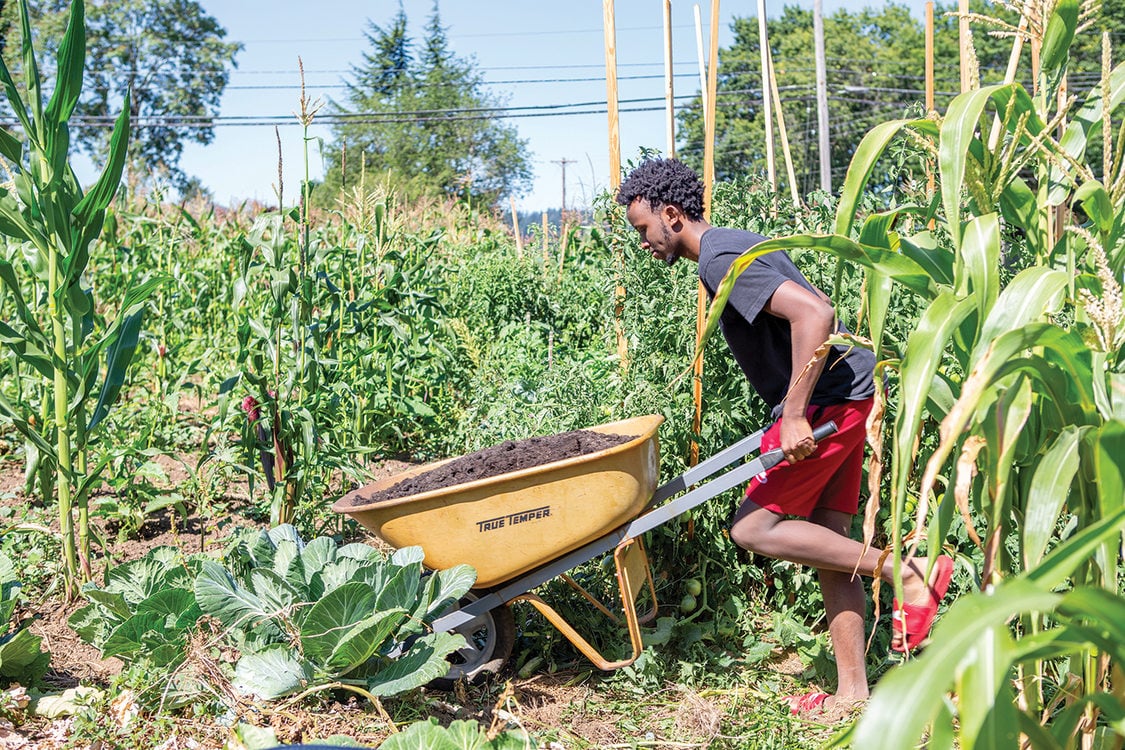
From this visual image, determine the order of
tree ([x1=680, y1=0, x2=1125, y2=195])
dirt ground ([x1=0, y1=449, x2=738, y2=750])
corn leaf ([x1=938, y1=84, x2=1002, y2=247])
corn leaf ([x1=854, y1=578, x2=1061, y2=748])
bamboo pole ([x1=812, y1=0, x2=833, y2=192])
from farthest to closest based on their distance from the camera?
tree ([x1=680, y1=0, x2=1125, y2=195]) → bamboo pole ([x1=812, y1=0, x2=833, y2=192]) → dirt ground ([x1=0, y1=449, x2=738, y2=750]) → corn leaf ([x1=938, y1=84, x2=1002, y2=247]) → corn leaf ([x1=854, y1=578, x2=1061, y2=748])

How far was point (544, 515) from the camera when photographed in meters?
Answer: 2.71

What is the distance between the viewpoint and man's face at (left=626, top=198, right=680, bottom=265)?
281 centimetres

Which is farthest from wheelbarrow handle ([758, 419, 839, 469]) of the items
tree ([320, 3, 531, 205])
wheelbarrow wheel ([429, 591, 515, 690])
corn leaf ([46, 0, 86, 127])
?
tree ([320, 3, 531, 205])

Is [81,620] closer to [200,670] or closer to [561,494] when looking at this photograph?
[200,670]

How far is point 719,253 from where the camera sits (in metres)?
2.60

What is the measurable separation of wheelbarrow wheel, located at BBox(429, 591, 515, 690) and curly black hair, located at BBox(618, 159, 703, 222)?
1.42 meters

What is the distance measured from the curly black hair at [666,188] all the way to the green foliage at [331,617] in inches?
50.1

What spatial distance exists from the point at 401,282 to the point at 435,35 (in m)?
41.8

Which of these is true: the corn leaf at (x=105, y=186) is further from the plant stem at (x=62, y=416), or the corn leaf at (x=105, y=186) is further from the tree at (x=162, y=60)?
the tree at (x=162, y=60)

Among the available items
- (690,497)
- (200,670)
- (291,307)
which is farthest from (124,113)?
(690,497)

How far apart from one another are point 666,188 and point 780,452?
2.88 feet

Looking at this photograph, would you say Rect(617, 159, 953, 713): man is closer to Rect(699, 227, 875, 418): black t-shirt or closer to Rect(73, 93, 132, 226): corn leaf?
Rect(699, 227, 875, 418): black t-shirt

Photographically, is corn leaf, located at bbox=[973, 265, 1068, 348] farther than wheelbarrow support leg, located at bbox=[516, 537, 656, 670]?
No

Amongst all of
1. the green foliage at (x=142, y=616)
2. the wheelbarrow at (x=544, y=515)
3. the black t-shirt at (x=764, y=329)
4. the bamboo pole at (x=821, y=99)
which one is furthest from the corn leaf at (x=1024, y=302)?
the bamboo pole at (x=821, y=99)
